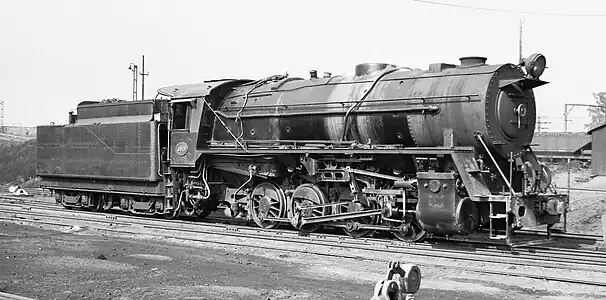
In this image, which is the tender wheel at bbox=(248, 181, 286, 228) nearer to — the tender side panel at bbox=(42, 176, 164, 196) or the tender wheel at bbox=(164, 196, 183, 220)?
the tender wheel at bbox=(164, 196, 183, 220)

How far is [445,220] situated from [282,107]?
5.36 metres

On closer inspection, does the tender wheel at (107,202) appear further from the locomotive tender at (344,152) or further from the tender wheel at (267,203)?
the tender wheel at (267,203)

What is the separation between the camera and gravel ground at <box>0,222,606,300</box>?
8945 millimetres

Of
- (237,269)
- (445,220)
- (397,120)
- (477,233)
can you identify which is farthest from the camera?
(477,233)

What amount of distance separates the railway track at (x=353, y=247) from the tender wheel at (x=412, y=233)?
1.07 ft

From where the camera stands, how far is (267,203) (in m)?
16.8

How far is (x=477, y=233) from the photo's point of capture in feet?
52.5

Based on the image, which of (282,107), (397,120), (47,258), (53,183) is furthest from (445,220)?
(53,183)

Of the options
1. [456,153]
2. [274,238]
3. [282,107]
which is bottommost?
[274,238]

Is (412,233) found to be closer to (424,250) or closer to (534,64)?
(424,250)

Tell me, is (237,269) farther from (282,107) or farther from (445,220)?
(282,107)

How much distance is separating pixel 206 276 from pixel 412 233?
5.81 meters

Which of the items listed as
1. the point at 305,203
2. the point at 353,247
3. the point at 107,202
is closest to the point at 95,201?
the point at 107,202

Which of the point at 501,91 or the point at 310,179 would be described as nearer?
the point at 501,91
